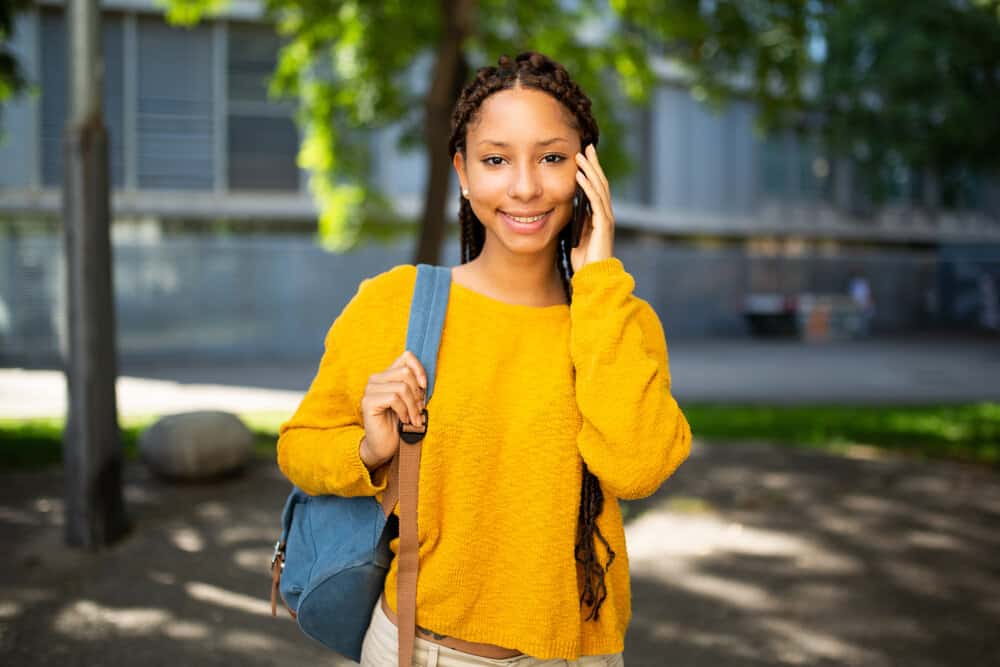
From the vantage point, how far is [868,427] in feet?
35.7

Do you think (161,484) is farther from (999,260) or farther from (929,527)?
(999,260)

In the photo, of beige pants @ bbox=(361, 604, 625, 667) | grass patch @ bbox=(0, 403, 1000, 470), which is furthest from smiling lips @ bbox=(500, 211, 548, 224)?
grass patch @ bbox=(0, 403, 1000, 470)

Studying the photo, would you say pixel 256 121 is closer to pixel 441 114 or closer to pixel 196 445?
pixel 441 114

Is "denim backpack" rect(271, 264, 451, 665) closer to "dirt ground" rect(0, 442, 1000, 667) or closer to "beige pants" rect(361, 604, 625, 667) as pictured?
"beige pants" rect(361, 604, 625, 667)

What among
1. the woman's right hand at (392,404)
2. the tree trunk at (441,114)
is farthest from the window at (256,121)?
the woman's right hand at (392,404)

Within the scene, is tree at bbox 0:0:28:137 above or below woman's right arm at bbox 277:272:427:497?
above

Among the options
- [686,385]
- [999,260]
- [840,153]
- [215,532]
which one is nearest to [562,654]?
[215,532]

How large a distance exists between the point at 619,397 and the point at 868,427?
10075 mm

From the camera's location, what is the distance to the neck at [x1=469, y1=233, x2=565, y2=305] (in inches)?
75.9

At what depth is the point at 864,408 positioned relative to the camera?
42.1ft

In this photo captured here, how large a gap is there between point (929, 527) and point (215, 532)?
488 centimetres

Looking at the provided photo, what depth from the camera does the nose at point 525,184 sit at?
1.83 m

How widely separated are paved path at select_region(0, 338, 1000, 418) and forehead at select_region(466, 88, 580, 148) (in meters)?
10.9

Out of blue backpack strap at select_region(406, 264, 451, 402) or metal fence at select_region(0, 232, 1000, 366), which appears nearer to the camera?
blue backpack strap at select_region(406, 264, 451, 402)
